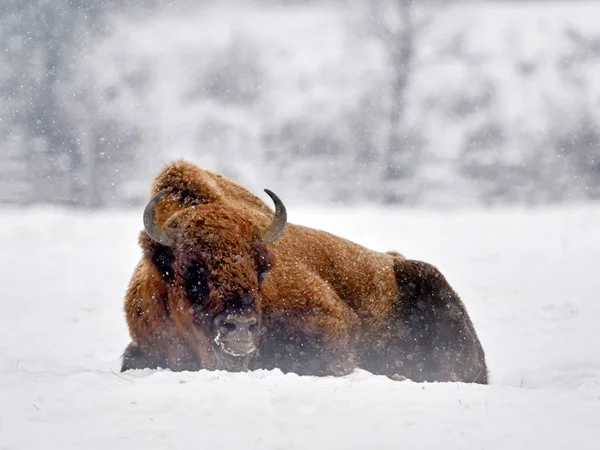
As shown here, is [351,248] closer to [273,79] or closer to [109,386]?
[109,386]

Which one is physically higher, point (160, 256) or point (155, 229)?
point (155, 229)

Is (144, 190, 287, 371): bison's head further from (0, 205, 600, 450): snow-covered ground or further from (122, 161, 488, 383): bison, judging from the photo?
(0, 205, 600, 450): snow-covered ground

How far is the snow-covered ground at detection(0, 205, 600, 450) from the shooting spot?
4539 mm

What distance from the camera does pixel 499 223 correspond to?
2220 cm

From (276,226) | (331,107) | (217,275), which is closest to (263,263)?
(276,226)

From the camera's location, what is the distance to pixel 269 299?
6.72 metres

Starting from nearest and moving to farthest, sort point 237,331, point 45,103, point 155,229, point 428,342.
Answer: point 237,331 → point 155,229 → point 428,342 → point 45,103

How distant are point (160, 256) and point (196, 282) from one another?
525 millimetres

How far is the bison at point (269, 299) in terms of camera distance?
6.00m

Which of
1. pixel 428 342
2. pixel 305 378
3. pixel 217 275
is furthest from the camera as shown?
pixel 428 342

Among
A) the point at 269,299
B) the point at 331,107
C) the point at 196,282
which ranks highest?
the point at 331,107

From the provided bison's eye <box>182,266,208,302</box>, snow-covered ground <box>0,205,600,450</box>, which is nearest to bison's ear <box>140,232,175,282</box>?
bison's eye <box>182,266,208,302</box>

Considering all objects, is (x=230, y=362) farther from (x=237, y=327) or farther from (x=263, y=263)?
(x=263, y=263)

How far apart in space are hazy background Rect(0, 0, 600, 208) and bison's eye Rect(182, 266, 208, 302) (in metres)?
25.4
